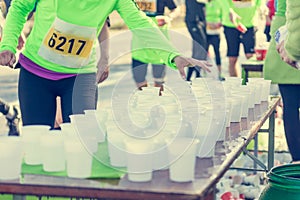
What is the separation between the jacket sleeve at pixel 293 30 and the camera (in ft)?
10.8

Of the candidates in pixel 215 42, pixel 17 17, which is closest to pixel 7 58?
pixel 17 17

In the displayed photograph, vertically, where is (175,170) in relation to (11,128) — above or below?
above

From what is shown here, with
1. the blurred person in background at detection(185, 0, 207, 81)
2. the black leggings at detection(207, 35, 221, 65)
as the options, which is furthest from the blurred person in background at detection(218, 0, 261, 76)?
the black leggings at detection(207, 35, 221, 65)

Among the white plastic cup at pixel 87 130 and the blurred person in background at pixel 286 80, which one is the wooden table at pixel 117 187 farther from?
the blurred person in background at pixel 286 80

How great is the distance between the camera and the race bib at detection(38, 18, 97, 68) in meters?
3.96

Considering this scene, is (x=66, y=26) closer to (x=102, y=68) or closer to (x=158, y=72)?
(x=102, y=68)

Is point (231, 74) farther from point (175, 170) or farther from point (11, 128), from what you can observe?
point (175, 170)

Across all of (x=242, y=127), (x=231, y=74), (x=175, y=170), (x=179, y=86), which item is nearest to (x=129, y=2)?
(x=179, y=86)

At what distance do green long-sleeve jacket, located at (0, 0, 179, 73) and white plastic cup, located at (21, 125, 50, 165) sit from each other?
103cm

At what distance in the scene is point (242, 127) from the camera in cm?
370

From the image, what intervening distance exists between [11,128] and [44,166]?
304 cm

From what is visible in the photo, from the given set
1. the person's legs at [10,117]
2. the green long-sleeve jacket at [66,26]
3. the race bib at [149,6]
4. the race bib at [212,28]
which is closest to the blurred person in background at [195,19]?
the race bib at [212,28]

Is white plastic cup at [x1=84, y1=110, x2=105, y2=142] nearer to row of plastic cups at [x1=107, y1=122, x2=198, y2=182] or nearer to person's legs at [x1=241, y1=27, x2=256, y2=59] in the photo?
row of plastic cups at [x1=107, y1=122, x2=198, y2=182]

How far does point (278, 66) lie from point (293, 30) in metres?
1.60
